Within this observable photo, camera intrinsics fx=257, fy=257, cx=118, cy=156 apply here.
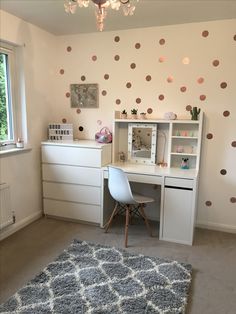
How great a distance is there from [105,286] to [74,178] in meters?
1.37

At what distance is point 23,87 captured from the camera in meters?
2.93

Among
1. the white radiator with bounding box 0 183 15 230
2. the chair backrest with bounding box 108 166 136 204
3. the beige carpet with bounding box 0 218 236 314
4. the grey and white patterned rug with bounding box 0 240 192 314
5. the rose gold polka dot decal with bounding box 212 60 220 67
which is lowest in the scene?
the beige carpet with bounding box 0 218 236 314

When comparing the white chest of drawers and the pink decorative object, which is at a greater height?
the pink decorative object

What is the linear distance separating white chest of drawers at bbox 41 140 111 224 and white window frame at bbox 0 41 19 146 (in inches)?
15.1

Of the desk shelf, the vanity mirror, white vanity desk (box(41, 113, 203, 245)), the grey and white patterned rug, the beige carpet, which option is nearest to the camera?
the grey and white patterned rug

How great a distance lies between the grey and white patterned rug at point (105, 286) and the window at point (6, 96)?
4.86 ft

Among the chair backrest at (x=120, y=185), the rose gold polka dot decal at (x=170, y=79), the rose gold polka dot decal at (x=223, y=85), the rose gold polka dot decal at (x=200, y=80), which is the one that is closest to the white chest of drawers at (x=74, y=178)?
the chair backrest at (x=120, y=185)

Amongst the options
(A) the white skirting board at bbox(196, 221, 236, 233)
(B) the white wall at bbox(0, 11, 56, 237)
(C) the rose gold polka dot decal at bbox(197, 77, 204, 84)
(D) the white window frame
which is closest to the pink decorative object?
(C) the rose gold polka dot decal at bbox(197, 77, 204, 84)

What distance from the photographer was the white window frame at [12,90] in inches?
111

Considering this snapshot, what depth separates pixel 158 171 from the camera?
279 centimetres

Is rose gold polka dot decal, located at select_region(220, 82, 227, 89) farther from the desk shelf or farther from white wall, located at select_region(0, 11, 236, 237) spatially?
the desk shelf

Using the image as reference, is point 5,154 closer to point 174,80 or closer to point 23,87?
point 23,87

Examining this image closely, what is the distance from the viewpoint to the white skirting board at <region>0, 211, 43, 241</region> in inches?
108

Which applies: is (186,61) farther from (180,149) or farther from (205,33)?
(180,149)
